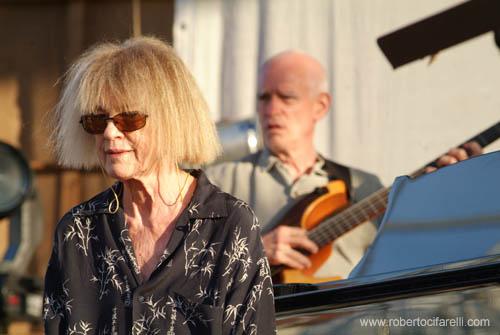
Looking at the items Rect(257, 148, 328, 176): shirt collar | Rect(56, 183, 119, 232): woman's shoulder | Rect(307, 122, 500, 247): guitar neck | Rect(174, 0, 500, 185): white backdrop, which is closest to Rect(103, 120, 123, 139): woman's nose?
Rect(56, 183, 119, 232): woman's shoulder

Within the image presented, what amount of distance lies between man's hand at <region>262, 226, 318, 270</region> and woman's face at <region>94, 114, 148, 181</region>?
6.03 ft

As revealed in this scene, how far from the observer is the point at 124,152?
221 cm

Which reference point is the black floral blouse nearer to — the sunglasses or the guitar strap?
the sunglasses

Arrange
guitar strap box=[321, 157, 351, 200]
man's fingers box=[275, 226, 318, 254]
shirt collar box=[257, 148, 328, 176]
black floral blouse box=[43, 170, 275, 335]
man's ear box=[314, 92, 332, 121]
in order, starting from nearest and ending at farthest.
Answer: black floral blouse box=[43, 170, 275, 335] → man's fingers box=[275, 226, 318, 254] → guitar strap box=[321, 157, 351, 200] → shirt collar box=[257, 148, 328, 176] → man's ear box=[314, 92, 332, 121]

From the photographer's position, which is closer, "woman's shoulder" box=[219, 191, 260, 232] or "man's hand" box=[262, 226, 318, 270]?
"woman's shoulder" box=[219, 191, 260, 232]

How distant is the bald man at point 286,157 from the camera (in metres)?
4.31

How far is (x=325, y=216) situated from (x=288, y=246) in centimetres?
22

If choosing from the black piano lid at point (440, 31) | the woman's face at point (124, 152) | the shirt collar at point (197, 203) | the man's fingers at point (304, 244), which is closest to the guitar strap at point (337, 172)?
the man's fingers at point (304, 244)

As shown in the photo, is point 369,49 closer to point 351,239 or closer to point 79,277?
point 351,239

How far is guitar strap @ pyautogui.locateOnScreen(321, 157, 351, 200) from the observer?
4.23m

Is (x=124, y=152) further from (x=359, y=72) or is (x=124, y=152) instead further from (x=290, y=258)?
(x=359, y=72)

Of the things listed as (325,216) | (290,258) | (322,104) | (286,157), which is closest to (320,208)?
(325,216)

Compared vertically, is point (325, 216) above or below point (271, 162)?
below

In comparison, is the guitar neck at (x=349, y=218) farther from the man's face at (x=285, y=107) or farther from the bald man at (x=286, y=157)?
the man's face at (x=285, y=107)
